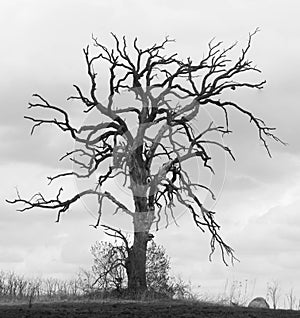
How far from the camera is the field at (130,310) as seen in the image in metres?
27.8

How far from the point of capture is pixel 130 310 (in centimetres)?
2875

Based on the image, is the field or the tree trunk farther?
the tree trunk

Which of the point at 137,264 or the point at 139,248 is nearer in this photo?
the point at 137,264

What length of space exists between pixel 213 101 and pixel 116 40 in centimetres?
461

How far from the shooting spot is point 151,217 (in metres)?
35.8

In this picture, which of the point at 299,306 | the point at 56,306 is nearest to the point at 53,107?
the point at 56,306

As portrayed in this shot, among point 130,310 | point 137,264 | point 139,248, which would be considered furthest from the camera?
point 139,248

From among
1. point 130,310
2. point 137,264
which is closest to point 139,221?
point 137,264

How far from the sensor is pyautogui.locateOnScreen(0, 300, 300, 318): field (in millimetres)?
27828

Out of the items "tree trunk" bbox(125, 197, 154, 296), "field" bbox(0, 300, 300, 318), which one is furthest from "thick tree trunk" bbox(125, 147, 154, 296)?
"field" bbox(0, 300, 300, 318)

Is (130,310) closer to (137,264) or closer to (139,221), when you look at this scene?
(137,264)

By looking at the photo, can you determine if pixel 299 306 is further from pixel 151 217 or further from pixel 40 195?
pixel 40 195

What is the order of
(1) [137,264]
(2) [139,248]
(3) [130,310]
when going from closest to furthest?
(3) [130,310], (1) [137,264], (2) [139,248]

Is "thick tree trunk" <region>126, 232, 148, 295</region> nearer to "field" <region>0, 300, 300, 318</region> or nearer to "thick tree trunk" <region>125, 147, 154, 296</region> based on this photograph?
"thick tree trunk" <region>125, 147, 154, 296</region>
